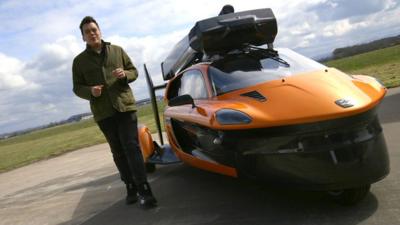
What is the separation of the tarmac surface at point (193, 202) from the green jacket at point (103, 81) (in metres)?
1.24

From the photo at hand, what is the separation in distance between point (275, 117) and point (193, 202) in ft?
6.00

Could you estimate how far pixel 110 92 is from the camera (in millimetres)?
5566

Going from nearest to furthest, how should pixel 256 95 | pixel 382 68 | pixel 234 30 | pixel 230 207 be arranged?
pixel 256 95
pixel 230 207
pixel 234 30
pixel 382 68

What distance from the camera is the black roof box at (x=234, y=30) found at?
5.91 m

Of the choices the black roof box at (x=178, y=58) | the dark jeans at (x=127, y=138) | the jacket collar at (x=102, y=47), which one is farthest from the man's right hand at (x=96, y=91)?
the black roof box at (x=178, y=58)

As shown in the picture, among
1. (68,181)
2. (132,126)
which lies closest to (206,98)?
(132,126)

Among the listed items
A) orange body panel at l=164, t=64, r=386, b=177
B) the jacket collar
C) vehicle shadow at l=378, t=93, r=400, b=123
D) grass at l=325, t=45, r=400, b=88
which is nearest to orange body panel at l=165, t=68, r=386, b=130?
orange body panel at l=164, t=64, r=386, b=177

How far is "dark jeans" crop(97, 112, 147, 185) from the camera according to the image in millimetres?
5570

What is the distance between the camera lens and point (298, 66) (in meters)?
5.39

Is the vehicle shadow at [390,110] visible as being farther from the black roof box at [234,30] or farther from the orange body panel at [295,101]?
the orange body panel at [295,101]

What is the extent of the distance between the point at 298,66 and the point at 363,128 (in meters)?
1.55

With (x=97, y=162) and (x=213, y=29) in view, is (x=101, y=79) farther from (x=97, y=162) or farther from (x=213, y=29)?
(x=97, y=162)

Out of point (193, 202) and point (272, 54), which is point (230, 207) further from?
point (272, 54)

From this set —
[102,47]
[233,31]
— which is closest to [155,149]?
[102,47]
